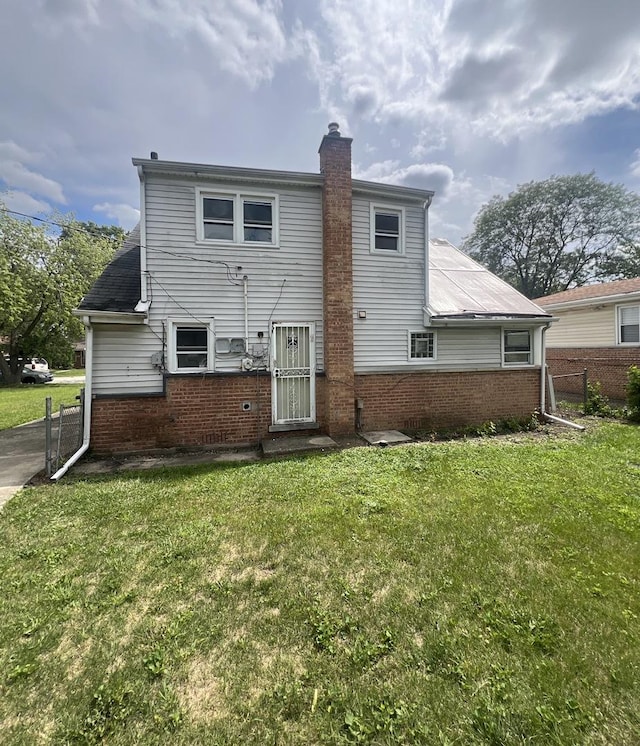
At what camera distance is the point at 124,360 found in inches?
257

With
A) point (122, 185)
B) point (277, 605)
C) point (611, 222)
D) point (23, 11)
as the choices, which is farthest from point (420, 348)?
point (611, 222)

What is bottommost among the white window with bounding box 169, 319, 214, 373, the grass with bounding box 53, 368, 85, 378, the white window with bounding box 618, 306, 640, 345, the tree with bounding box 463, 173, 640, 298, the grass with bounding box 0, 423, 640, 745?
the grass with bounding box 0, 423, 640, 745

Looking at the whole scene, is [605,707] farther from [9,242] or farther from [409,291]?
[9,242]

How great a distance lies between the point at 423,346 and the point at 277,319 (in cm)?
352

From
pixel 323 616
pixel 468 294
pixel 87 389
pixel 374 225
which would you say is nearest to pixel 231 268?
pixel 374 225

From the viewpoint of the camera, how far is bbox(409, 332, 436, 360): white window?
8102 millimetres

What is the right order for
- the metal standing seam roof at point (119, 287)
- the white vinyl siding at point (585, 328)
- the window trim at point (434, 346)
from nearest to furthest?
the metal standing seam roof at point (119, 287) < the window trim at point (434, 346) < the white vinyl siding at point (585, 328)

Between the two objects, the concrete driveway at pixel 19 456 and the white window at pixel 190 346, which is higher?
the white window at pixel 190 346

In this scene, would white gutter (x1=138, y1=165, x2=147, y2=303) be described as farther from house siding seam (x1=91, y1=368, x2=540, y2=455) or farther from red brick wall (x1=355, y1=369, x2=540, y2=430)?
red brick wall (x1=355, y1=369, x2=540, y2=430)

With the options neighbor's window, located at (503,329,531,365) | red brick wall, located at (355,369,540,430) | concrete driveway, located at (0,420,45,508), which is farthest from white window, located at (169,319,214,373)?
neighbor's window, located at (503,329,531,365)

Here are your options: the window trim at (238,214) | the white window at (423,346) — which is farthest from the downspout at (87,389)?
the white window at (423,346)

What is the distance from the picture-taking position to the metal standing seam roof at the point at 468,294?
8.38 m

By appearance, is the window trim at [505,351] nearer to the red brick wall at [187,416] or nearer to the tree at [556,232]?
the red brick wall at [187,416]

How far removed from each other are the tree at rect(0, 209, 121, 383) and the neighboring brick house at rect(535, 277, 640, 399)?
2628 centimetres
